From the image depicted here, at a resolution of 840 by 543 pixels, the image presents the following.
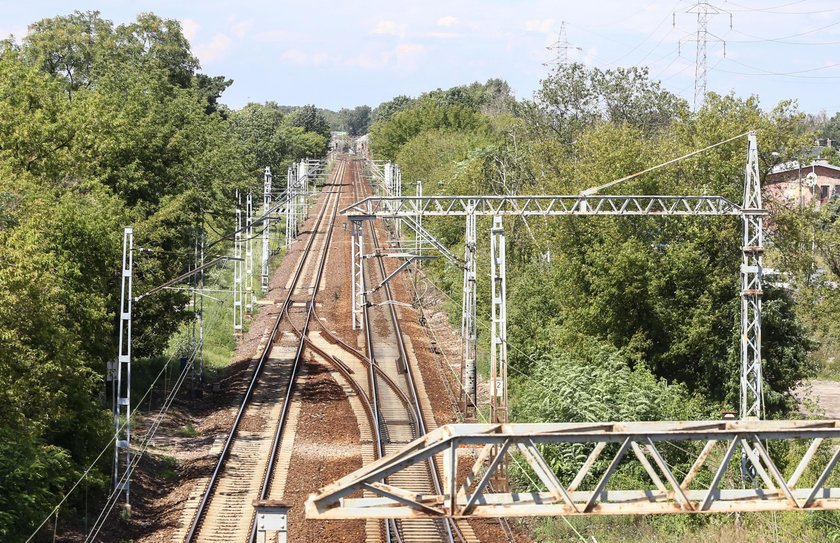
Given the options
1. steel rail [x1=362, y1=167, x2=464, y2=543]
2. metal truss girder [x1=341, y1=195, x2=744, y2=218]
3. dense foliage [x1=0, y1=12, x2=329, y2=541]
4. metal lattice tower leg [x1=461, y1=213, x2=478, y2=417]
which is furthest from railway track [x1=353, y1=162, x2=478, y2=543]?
dense foliage [x1=0, y1=12, x2=329, y2=541]

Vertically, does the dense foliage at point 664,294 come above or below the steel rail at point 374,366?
above

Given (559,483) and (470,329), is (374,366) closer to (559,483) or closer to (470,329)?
(470,329)

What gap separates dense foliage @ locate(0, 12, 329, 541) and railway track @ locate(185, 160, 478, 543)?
2664 millimetres

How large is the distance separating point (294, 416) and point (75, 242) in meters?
8.09

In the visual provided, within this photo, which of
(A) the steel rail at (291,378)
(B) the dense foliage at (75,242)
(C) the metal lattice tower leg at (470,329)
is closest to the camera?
(B) the dense foliage at (75,242)

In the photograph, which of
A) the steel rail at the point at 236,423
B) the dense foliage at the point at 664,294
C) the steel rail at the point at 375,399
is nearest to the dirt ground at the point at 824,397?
the dense foliage at the point at 664,294

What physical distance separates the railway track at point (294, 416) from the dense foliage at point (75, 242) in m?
2.66

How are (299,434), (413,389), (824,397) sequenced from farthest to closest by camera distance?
(824,397) < (413,389) < (299,434)

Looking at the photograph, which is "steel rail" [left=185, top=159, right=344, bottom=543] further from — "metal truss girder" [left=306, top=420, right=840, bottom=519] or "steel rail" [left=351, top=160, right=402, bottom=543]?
"metal truss girder" [left=306, top=420, right=840, bottom=519]

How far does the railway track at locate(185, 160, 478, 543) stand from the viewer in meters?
19.2

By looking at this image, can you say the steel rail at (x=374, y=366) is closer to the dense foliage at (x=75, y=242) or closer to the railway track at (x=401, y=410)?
the railway track at (x=401, y=410)

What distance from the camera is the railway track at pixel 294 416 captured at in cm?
1919

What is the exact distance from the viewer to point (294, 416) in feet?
92.2

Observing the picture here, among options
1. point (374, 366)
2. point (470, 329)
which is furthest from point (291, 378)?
point (470, 329)
